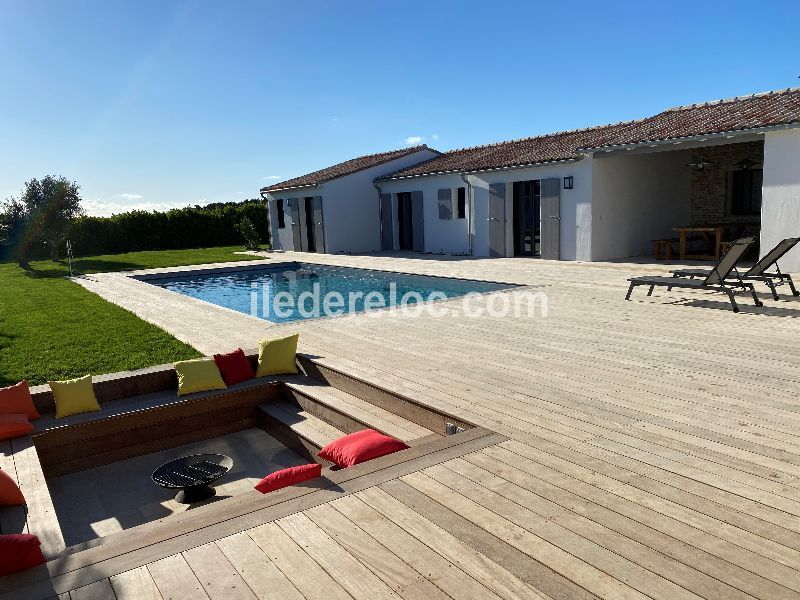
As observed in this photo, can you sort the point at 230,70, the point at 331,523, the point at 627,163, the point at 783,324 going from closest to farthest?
the point at 331,523, the point at 783,324, the point at 627,163, the point at 230,70

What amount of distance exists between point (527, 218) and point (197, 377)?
13106 mm

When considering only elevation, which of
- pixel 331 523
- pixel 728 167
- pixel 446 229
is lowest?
pixel 331 523

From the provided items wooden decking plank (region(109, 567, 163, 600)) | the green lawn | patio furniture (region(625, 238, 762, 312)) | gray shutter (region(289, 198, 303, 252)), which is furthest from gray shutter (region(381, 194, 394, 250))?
wooden decking plank (region(109, 567, 163, 600))

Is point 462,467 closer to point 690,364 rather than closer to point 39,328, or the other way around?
point 690,364

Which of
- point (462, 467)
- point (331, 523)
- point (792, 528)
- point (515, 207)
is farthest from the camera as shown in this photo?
point (515, 207)

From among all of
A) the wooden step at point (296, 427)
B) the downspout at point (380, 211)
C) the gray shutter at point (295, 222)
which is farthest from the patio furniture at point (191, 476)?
the gray shutter at point (295, 222)

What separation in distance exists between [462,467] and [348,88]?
1860cm

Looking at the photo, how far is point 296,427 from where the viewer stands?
5.25 m

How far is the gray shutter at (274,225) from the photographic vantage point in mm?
24203

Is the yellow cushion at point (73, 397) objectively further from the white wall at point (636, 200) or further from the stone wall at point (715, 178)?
the stone wall at point (715, 178)

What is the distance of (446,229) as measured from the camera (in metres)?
18.8

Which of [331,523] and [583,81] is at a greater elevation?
[583,81]

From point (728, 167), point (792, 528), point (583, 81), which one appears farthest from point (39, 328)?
point (583, 81)

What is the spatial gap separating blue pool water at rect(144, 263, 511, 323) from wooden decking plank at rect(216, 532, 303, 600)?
6.45 meters
